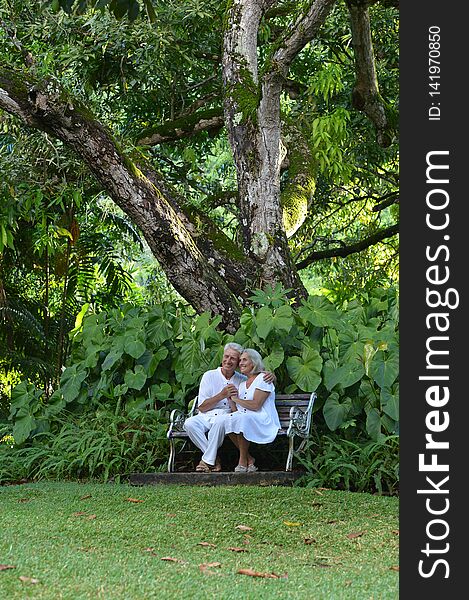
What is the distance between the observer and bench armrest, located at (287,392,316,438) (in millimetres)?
7555

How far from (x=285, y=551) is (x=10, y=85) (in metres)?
5.25

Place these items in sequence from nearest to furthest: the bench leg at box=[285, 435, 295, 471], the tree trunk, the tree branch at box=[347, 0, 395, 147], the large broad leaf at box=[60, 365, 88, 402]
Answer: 1. the bench leg at box=[285, 435, 295, 471]
2. the large broad leaf at box=[60, 365, 88, 402]
3. the tree trunk
4. the tree branch at box=[347, 0, 395, 147]

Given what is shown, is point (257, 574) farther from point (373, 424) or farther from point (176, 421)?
point (176, 421)

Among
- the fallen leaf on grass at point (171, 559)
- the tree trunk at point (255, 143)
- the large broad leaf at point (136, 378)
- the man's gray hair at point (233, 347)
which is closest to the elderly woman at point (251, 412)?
the man's gray hair at point (233, 347)

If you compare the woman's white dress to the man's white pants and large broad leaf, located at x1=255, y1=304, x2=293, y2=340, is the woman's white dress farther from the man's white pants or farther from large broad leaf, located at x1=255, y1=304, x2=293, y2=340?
large broad leaf, located at x1=255, y1=304, x2=293, y2=340

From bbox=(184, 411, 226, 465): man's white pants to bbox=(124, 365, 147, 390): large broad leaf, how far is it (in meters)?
0.95

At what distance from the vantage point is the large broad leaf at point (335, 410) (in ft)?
25.2

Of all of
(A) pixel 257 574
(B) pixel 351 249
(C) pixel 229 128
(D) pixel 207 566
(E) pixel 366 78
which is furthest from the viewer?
(B) pixel 351 249

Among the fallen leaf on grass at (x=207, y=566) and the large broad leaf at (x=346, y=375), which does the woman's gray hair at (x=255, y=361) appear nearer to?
the large broad leaf at (x=346, y=375)

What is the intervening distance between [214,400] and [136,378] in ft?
3.65

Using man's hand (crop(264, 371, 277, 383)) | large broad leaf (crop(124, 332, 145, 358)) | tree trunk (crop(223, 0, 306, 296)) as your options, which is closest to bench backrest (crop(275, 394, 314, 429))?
man's hand (crop(264, 371, 277, 383))

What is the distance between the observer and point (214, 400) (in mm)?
7762

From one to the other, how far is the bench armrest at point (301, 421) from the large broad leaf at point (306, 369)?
0.66 feet

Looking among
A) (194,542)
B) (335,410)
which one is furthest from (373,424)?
(194,542)
